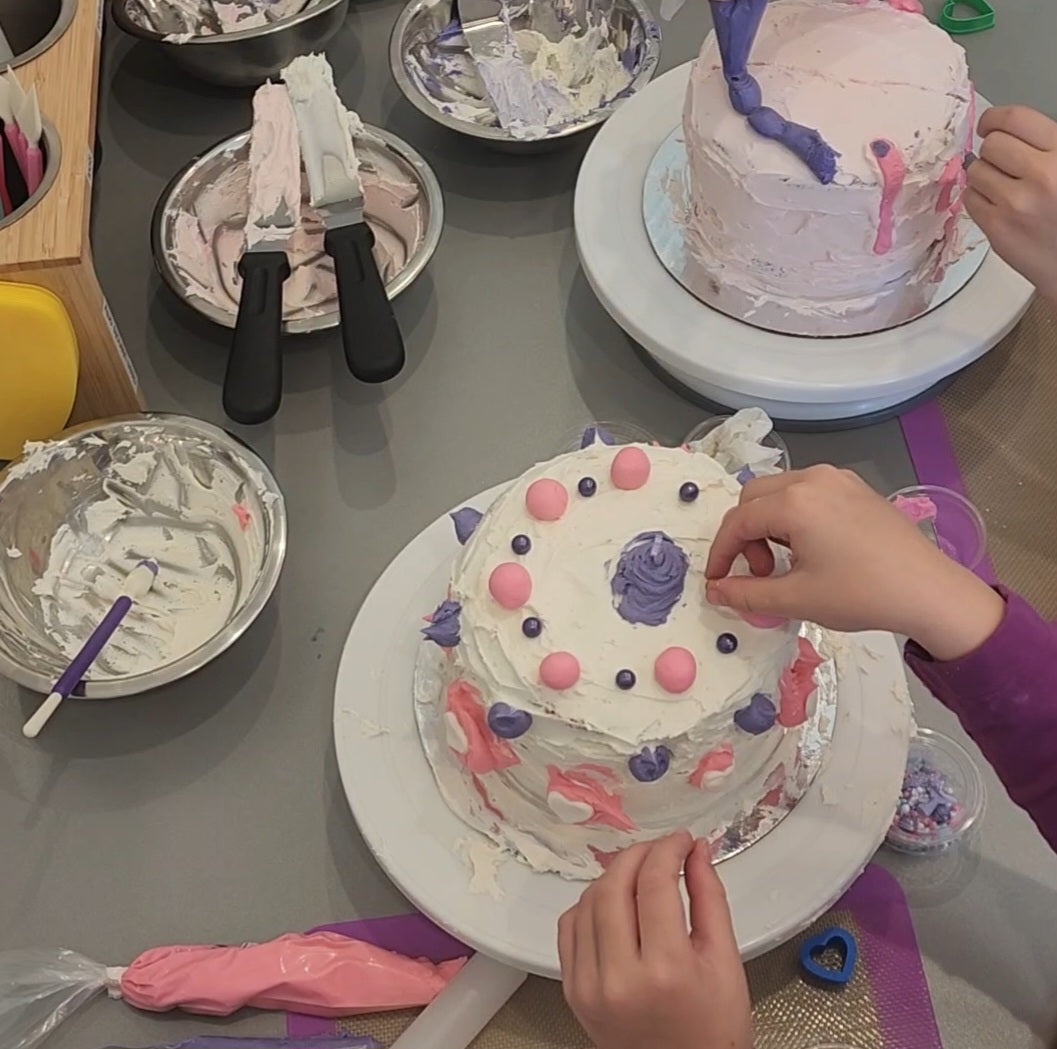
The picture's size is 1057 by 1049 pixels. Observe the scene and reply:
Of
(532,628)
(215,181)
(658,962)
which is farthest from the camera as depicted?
(215,181)

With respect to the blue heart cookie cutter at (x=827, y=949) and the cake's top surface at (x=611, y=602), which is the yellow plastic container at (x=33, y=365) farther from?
the blue heart cookie cutter at (x=827, y=949)

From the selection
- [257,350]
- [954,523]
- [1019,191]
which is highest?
[1019,191]

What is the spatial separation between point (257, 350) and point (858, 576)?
49 centimetres

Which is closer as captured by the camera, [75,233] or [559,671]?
[559,671]

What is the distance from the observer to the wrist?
633mm

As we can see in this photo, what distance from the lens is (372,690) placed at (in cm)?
82

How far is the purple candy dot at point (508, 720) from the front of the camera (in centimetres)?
67

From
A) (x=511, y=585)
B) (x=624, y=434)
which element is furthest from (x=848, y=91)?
(x=511, y=585)

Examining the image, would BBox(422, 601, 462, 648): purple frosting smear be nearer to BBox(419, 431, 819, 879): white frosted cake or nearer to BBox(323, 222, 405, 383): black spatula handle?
BBox(419, 431, 819, 879): white frosted cake

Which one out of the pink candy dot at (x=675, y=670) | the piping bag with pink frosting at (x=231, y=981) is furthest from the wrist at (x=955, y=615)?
the piping bag with pink frosting at (x=231, y=981)

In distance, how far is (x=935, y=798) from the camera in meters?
0.81

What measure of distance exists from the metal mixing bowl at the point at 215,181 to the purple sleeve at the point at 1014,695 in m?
0.51

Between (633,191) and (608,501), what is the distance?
1.21ft

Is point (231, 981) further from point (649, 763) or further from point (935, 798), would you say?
point (935, 798)
